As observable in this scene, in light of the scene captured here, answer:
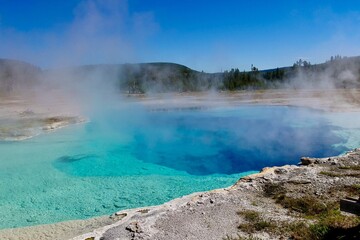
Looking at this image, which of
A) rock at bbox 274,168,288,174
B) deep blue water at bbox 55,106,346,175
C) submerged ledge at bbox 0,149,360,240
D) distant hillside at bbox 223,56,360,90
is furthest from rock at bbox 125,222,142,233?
distant hillside at bbox 223,56,360,90

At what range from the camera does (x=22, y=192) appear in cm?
1040

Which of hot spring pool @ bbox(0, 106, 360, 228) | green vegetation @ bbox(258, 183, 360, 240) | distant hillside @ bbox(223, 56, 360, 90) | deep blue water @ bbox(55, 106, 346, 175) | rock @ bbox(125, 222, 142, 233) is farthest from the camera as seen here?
distant hillside @ bbox(223, 56, 360, 90)

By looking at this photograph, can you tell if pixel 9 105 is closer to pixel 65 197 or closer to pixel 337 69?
pixel 65 197

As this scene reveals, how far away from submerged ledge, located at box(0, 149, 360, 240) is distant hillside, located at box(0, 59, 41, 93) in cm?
1352

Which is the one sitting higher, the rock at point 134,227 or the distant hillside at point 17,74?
the distant hillside at point 17,74

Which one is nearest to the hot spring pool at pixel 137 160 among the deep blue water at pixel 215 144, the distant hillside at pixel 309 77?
the deep blue water at pixel 215 144

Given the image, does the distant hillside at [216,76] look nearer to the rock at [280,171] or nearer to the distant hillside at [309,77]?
the distant hillside at [309,77]

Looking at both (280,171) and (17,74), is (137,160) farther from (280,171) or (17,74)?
(17,74)

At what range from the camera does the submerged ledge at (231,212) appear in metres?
5.80

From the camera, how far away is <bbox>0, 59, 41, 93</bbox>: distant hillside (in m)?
19.0

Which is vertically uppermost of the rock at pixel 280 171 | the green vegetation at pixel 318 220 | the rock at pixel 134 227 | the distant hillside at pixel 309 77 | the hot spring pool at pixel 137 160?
the distant hillside at pixel 309 77

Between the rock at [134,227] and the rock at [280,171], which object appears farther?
the rock at [280,171]

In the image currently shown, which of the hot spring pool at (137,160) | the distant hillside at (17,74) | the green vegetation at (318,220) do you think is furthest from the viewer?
the distant hillside at (17,74)

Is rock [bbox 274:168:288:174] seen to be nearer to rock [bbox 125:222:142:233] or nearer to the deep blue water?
the deep blue water
